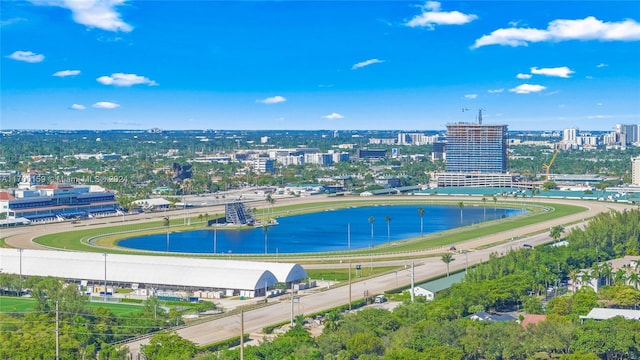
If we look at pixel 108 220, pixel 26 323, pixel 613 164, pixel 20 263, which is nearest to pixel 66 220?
pixel 108 220

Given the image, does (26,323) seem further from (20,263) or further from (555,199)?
(555,199)

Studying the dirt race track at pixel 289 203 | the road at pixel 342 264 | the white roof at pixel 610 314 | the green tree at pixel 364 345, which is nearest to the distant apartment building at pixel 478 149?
the dirt race track at pixel 289 203

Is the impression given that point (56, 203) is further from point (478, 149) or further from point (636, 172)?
point (636, 172)

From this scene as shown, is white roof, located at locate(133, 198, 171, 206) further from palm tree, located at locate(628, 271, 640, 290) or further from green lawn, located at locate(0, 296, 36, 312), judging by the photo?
palm tree, located at locate(628, 271, 640, 290)

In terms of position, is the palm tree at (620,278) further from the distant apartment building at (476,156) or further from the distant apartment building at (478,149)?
the distant apartment building at (478,149)

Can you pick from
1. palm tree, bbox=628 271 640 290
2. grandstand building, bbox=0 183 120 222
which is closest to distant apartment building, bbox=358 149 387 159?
grandstand building, bbox=0 183 120 222

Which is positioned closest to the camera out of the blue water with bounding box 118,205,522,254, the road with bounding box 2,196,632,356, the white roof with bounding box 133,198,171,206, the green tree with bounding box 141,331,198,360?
the green tree with bounding box 141,331,198,360
